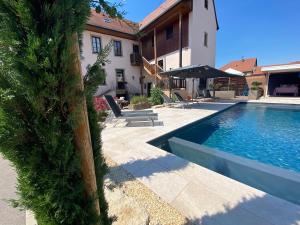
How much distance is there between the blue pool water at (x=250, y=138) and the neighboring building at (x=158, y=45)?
8.03 metres

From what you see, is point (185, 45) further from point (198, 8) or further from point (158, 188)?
point (158, 188)

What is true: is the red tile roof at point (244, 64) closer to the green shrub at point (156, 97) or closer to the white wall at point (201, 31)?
the white wall at point (201, 31)

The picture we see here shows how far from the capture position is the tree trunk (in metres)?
0.99

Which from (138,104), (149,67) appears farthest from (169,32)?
(138,104)

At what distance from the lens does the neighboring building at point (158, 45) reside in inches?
555

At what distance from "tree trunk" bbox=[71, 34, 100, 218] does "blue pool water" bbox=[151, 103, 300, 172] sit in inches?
143

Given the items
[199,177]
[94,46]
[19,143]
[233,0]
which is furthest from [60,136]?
[233,0]

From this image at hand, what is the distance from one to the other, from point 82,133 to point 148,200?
5.54 ft

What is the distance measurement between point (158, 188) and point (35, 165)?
195 cm

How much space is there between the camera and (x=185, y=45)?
14477 millimetres

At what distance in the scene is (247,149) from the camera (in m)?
5.12

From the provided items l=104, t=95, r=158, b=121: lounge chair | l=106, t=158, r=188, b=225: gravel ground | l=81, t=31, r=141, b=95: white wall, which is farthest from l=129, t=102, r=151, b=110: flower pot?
l=106, t=158, r=188, b=225: gravel ground

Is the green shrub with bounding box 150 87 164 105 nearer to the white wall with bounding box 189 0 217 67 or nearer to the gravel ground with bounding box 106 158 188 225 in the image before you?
the white wall with bounding box 189 0 217 67

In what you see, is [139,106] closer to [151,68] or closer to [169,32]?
[151,68]
